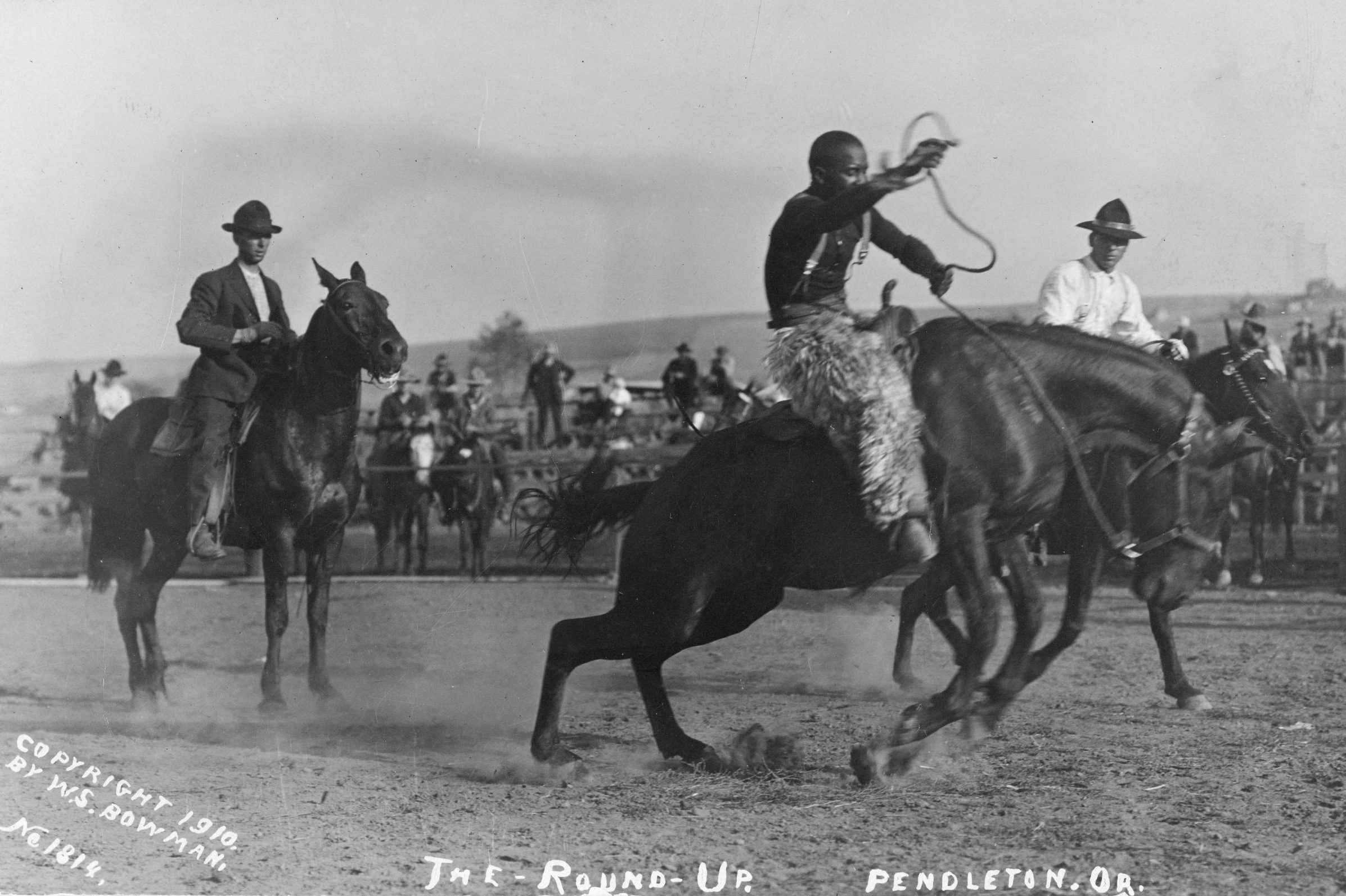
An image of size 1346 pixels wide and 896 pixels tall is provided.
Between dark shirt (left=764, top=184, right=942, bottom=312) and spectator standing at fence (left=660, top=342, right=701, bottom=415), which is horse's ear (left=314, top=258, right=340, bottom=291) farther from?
spectator standing at fence (left=660, top=342, right=701, bottom=415)

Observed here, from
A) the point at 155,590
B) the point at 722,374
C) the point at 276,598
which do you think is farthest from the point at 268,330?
the point at 722,374

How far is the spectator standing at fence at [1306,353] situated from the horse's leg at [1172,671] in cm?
1034

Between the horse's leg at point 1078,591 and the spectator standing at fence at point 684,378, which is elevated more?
the spectator standing at fence at point 684,378

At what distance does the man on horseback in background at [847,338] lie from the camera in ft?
16.8

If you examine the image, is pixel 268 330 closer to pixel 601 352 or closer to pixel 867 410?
pixel 867 410

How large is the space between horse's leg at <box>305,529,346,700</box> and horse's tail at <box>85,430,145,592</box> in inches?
50.1

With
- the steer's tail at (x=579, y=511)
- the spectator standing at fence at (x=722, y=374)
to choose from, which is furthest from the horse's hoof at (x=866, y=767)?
the spectator standing at fence at (x=722, y=374)

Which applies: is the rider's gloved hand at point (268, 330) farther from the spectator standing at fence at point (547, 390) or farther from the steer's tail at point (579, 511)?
the spectator standing at fence at point (547, 390)

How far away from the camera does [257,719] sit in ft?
24.5

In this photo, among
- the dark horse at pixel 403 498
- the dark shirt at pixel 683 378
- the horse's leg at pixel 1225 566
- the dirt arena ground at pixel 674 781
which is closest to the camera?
the dirt arena ground at pixel 674 781

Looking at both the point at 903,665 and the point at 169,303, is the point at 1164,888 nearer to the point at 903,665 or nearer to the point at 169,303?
the point at 903,665

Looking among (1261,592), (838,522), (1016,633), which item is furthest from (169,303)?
(1261,592)

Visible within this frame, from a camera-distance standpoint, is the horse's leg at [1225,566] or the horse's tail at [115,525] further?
the horse's leg at [1225,566]

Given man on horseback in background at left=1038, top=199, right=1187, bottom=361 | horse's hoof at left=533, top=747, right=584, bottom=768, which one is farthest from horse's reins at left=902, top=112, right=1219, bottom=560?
horse's hoof at left=533, top=747, right=584, bottom=768
